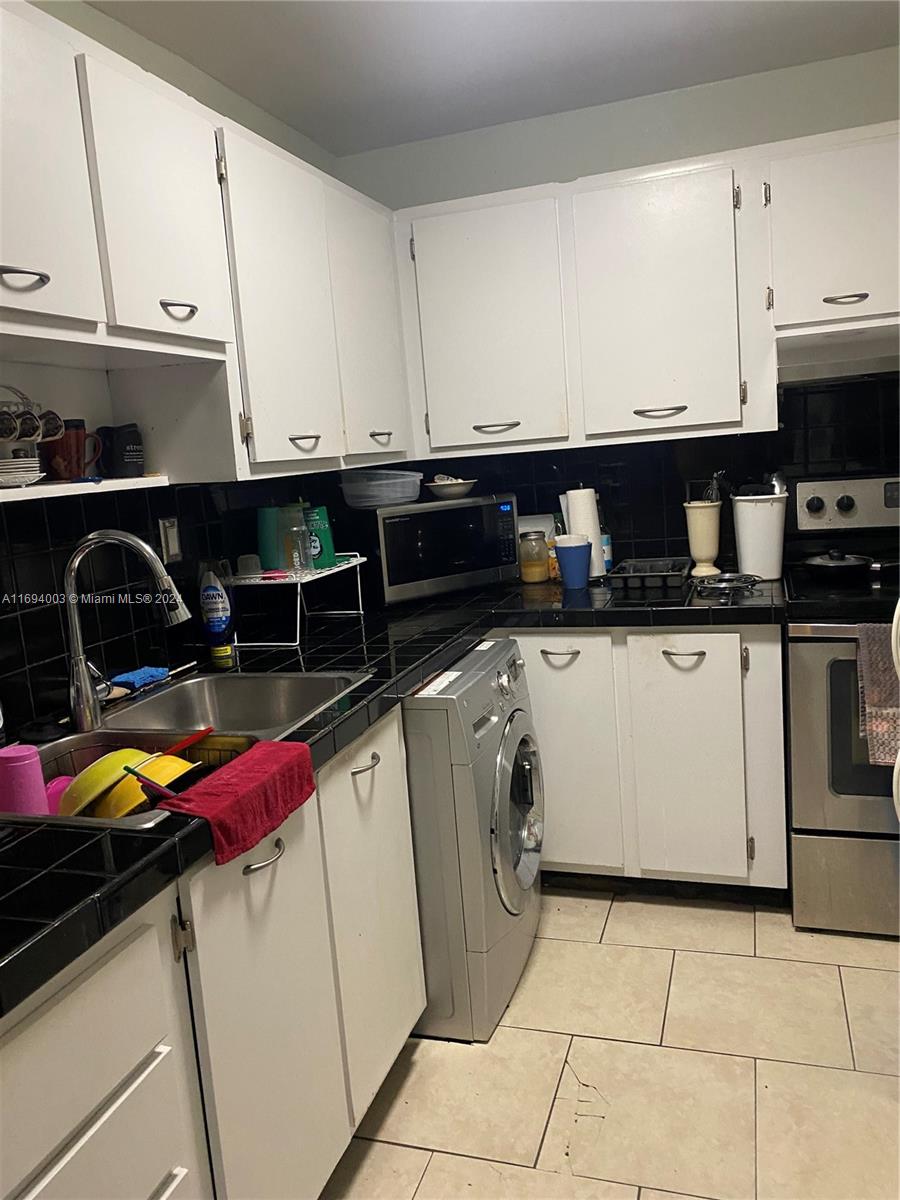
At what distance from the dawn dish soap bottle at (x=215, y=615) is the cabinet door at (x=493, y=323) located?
1.01 meters

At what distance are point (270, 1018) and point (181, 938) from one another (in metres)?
0.29

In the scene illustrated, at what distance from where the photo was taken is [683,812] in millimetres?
2650

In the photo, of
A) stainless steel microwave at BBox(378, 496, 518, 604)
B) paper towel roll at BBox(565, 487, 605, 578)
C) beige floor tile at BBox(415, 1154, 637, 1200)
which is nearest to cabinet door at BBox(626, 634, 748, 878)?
paper towel roll at BBox(565, 487, 605, 578)

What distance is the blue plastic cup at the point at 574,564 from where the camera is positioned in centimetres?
289

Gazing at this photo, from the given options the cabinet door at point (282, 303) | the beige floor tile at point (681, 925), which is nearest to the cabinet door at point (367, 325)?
the cabinet door at point (282, 303)

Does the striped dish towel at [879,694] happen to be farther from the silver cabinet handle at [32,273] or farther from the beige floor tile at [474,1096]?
the silver cabinet handle at [32,273]

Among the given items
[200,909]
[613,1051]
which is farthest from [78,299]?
[613,1051]

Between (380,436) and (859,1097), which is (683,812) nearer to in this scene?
(859,1097)

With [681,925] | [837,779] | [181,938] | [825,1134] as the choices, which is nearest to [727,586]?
[837,779]

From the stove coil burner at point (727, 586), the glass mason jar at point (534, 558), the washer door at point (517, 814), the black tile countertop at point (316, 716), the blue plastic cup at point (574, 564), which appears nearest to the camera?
the black tile countertop at point (316, 716)

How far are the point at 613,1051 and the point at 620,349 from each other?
1.93m

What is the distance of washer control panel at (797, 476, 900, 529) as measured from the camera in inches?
112

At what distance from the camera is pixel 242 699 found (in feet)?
7.17

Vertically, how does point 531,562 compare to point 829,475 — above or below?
below
